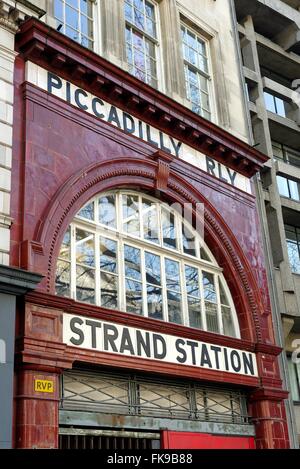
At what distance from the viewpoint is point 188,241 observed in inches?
624

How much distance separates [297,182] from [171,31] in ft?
31.3

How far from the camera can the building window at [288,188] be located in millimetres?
23656

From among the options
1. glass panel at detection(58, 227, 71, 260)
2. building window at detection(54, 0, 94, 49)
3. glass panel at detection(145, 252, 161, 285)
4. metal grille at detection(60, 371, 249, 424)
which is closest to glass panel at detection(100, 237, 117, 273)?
glass panel at detection(58, 227, 71, 260)

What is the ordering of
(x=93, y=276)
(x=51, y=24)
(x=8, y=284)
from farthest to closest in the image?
1. (x=51, y=24)
2. (x=93, y=276)
3. (x=8, y=284)

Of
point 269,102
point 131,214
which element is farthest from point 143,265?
point 269,102

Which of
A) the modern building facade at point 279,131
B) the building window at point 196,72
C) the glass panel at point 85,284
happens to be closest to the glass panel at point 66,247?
the glass panel at point 85,284

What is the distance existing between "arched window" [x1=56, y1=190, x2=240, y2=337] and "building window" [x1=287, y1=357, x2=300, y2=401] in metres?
5.68

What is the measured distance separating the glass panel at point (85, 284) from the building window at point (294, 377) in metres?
10.2

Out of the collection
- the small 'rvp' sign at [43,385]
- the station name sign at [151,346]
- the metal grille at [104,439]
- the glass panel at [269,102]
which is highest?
the glass panel at [269,102]

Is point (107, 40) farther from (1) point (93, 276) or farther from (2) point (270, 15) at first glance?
(2) point (270, 15)

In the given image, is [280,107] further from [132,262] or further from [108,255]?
[108,255]

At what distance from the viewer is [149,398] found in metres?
13.1

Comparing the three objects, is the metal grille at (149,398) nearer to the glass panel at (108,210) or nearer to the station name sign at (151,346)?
the station name sign at (151,346)

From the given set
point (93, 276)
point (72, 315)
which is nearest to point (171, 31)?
point (93, 276)
